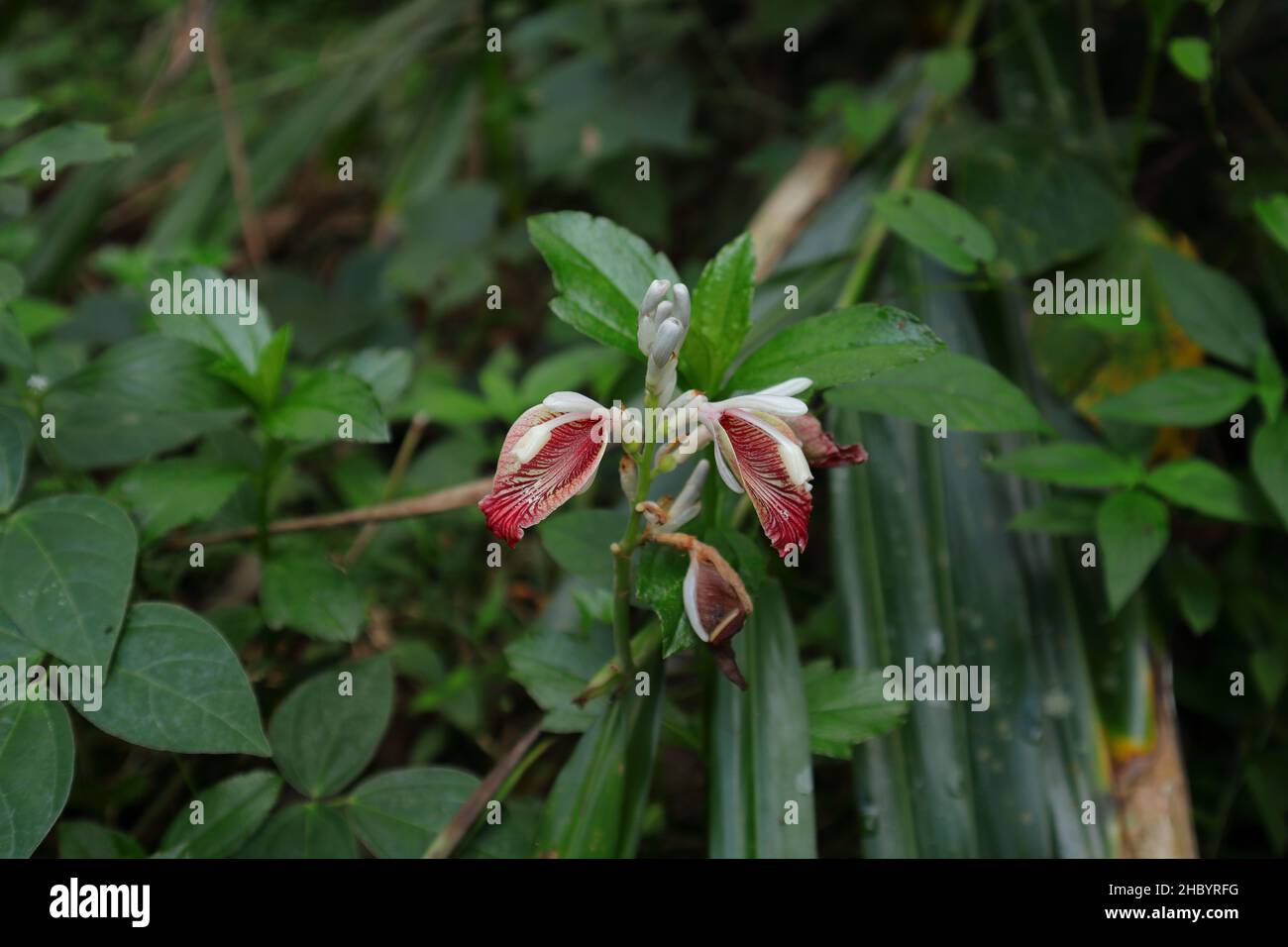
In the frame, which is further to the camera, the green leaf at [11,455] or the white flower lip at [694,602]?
the green leaf at [11,455]

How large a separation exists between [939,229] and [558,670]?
68 cm

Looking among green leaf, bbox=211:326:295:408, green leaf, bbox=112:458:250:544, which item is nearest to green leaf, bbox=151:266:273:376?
green leaf, bbox=211:326:295:408

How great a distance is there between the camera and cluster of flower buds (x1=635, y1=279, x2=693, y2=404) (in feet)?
2.51

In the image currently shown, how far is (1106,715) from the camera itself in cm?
118

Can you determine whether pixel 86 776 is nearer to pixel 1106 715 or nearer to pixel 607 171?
pixel 1106 715

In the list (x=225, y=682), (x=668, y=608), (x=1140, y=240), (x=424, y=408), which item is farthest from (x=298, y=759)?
(x=1140, y=240)

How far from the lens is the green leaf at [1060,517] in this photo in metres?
1.19

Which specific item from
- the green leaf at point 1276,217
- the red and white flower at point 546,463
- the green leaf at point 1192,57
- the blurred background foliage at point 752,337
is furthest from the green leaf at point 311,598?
the green leaf at point 1192,57

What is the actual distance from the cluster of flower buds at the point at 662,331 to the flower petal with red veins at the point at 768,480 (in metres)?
0.06

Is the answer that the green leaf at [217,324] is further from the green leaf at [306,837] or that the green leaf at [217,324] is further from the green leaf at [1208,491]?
the green leaf at [1208,491]

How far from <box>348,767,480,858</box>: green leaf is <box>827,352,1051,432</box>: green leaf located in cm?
56

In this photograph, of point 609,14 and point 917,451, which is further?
point 609,14
